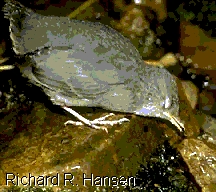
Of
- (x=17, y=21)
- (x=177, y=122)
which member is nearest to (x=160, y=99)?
(x=177, y=122)

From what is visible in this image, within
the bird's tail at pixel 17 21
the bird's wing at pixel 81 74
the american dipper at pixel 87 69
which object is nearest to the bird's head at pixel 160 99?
the american dipper at pixel 87 69

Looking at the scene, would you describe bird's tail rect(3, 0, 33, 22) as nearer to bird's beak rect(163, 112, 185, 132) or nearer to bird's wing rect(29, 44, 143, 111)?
bird's wing rect(29, 44, 143, 111)

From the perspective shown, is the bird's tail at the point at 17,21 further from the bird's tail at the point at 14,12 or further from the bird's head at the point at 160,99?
the bird's head at the point at 160,99

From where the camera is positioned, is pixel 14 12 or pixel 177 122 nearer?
pixel 14 12

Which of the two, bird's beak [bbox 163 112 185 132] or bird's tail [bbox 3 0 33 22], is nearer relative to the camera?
bird's tail [bbox 3 0 33 22]

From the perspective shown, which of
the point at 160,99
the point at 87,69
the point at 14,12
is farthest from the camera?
the point at 160,99

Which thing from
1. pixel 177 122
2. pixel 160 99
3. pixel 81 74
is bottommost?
pixel 177 122

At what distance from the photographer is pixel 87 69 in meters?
3.01

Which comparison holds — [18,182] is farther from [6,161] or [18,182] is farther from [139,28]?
[139,28]

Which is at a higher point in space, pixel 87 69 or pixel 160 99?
pixel 87 69

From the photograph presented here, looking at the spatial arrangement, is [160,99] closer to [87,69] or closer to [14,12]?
[87,69]

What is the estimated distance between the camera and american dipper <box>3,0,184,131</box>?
2.99m

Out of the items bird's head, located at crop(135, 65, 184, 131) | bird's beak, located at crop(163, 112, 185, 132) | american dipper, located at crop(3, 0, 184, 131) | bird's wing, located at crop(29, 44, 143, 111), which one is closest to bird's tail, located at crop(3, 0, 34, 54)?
american dipper, located at crop(3, 0, 184, 131)

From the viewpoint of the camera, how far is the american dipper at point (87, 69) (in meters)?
2.99
